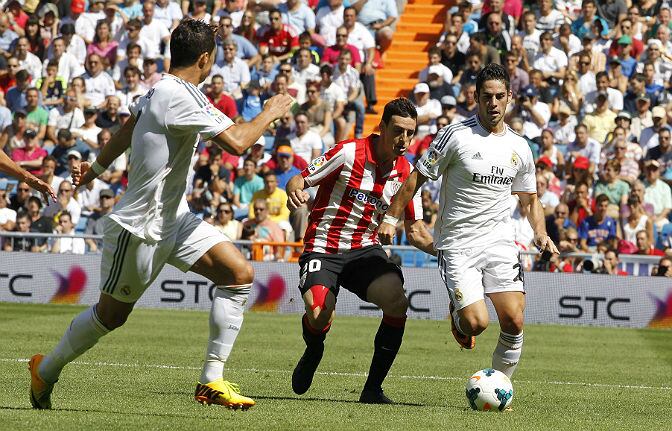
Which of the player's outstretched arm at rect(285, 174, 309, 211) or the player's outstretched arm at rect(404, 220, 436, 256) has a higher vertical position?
the player's outstretched arm at rect(285, 174, 309, 211)

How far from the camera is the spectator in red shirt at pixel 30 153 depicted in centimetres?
2261

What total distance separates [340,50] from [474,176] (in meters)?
14.8

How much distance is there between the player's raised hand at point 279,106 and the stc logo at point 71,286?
12.8 m

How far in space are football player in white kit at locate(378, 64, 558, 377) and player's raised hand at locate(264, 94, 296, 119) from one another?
5.77 feet

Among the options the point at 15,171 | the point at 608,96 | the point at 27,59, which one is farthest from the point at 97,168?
the point at 27,59

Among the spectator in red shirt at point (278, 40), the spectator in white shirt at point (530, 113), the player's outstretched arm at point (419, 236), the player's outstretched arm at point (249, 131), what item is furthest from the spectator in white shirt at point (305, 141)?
the player's outstretched arm at point (249, 131)

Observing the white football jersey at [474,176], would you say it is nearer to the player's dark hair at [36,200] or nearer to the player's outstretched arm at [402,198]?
the player's outstretched arm at [402,198]

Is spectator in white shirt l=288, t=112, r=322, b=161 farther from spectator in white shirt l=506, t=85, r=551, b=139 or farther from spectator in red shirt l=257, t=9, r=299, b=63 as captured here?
spectator in white shirt l=506, t=85, r=551, b=139

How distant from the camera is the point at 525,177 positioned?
→ 9805 millimetres

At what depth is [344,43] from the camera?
24391mm

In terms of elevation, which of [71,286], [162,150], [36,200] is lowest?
[71,286]

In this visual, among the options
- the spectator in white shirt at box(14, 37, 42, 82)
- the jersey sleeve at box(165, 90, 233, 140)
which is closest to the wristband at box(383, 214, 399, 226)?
the jersey sleeve at box(165, 90, 233, 140)

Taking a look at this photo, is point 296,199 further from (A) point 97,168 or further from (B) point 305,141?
(B) point 305,141

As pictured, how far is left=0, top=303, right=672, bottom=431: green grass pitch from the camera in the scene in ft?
27.4
